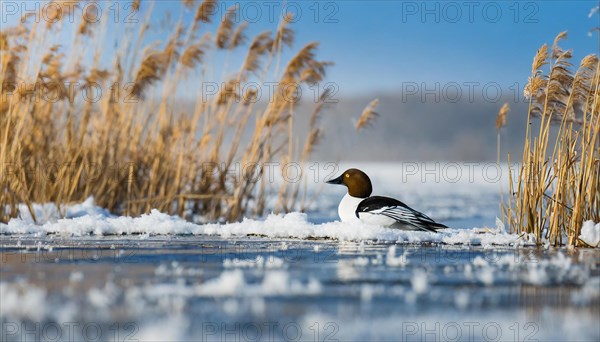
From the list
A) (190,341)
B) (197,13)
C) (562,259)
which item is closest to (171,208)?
(197,13)

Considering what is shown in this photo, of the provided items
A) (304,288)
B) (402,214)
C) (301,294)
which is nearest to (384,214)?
(402,214)

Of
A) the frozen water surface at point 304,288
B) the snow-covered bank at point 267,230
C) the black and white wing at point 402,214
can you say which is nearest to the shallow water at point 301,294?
the frozen water surface at point 304,288

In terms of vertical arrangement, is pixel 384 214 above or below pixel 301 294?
above

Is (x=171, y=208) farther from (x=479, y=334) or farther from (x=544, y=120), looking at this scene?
(x=479, y=334)

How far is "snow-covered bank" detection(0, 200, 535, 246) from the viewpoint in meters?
7.27

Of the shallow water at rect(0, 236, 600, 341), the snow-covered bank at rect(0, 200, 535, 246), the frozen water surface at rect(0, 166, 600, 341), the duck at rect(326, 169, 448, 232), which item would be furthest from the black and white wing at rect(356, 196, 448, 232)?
the shallow water at rect(0, 236, 600, 341)

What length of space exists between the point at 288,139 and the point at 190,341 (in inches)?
328

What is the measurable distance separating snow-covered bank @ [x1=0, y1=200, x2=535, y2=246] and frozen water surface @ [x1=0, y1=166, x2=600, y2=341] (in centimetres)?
3

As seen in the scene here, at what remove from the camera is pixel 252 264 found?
5477 millimetres

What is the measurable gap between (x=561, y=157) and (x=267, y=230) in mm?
2760

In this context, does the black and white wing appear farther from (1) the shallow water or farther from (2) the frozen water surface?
(1) the shallow water

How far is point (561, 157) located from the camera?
6.95m

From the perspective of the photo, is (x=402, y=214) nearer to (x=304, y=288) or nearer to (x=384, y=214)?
(x=384, y=214)

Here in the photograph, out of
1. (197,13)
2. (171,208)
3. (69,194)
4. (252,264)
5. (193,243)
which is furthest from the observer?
(197,13)
